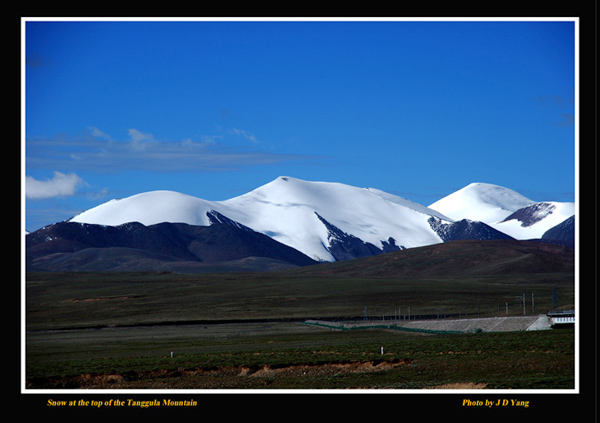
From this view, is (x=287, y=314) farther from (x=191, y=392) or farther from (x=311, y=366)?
(x=191, y=392)

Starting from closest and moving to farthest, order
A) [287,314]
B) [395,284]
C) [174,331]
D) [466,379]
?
[466,379]
[174,331]
[287,314]
[395,284]

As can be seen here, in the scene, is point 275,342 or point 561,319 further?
point 561,319

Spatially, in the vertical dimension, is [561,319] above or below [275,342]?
above

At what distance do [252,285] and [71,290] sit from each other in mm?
43409

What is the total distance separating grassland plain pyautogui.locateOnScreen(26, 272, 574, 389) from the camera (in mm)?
41675

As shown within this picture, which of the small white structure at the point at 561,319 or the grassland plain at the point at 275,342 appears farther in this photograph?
the small white structure at the point at 561,319

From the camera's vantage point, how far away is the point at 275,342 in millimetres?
72000

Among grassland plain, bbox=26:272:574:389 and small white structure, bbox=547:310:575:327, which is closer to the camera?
grassland plain, bbox=26:272:574:389

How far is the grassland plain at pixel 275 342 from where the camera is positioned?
41.7 m
